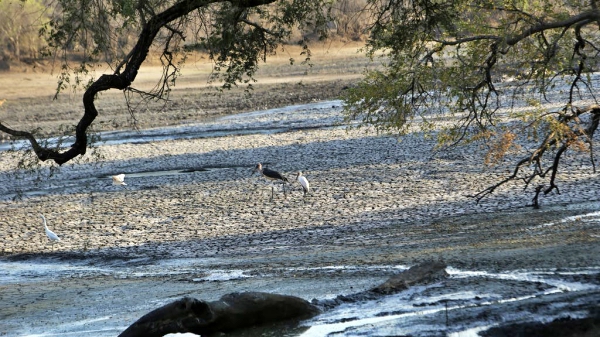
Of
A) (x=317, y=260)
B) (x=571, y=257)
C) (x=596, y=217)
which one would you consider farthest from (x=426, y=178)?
(x=571, y=257)

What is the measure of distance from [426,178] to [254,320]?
997cm

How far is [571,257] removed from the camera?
10.9 m

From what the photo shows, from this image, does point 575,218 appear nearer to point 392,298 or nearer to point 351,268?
point 351,268

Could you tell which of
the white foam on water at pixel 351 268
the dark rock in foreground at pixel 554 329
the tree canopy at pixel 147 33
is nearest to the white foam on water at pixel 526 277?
the white foam on water at pixel 351 268

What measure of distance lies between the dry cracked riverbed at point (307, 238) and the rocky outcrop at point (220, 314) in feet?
0.66

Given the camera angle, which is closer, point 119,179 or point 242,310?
point 242,310

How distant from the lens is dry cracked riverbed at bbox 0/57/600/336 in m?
9.44

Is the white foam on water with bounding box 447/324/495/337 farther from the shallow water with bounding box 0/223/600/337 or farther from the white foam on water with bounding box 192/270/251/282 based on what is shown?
the white foam on water with bounding box 192/270/251/282

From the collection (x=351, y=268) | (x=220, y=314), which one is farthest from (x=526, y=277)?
(x=220, y=314)

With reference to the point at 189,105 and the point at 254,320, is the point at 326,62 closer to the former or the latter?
the point at 189,105

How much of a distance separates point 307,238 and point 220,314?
224 inches

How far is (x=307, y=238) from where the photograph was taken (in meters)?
14.6

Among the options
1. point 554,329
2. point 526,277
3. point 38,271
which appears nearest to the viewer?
point 554,329

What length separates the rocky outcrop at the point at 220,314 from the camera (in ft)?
28.2
